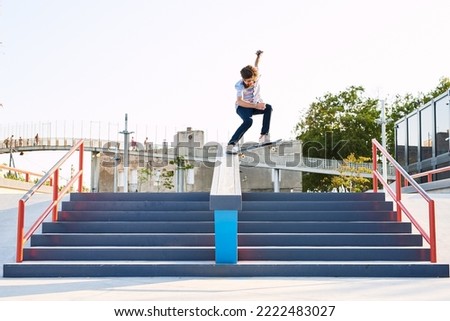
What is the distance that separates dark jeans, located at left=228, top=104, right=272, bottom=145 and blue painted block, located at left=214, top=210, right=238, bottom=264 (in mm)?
3291

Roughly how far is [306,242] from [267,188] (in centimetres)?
4423

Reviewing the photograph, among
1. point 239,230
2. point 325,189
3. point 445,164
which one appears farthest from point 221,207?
point 325,189

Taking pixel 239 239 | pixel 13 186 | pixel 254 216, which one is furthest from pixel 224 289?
pixel 13 186

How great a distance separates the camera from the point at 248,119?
9477 millimetres

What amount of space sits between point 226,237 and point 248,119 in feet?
11.4

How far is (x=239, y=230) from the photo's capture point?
7531 mm

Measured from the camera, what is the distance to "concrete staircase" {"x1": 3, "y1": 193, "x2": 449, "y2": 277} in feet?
20.6

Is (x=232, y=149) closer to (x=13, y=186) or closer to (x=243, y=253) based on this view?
(x=243, y=253)

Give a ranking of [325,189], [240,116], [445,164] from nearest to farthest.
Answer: [240,116] < [445,164] < [325,189]

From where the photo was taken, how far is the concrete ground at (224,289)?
194 inches

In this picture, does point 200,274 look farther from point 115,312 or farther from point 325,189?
point 325,189

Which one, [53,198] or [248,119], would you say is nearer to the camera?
[53,198]

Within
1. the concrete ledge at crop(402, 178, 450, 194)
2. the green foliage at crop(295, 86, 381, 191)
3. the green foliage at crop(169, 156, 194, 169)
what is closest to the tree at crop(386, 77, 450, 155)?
the green foliage at crop(295, 86, 381, 191)

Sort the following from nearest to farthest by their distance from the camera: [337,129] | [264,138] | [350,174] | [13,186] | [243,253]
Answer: [243,253]
[264,138]
[13,186]
[350,174]
[337,129]
